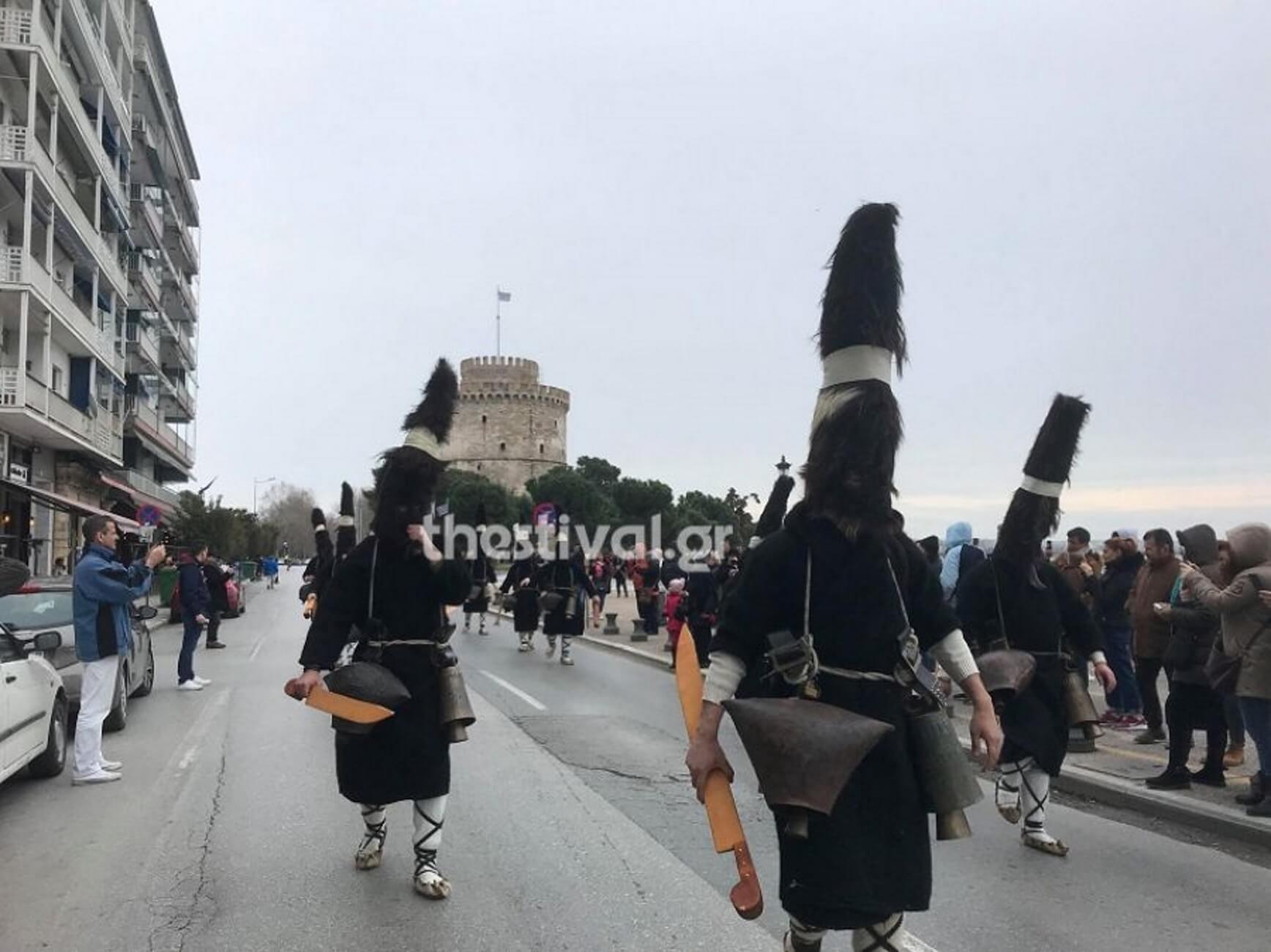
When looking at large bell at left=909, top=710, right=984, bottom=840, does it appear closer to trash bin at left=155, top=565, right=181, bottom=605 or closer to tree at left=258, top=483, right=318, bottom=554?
trash bin at left=155, top=565, right=181, bottom=605

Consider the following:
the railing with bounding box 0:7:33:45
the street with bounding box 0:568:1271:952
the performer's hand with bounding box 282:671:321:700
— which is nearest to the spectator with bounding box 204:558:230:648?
the street with bounding box 0:568:1271:952

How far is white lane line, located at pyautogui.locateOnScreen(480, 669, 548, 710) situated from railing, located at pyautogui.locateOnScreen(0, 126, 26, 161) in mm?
19950

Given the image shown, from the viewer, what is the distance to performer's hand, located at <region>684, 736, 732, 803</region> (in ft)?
10.3

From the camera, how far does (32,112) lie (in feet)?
84.5

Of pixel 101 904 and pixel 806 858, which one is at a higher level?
pixel 806 858

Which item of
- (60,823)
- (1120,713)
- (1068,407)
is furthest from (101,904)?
(1120,713)

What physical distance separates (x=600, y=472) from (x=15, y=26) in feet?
223

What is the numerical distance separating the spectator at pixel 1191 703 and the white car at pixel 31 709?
757cm

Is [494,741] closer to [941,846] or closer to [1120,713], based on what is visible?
[941,846]

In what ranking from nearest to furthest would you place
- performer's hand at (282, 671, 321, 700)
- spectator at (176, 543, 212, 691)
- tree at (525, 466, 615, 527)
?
performer's hand at (282, 671, 321, 700) → spectator at (176, 543, 212, 691) → tree at (525, 466, 615, 527)

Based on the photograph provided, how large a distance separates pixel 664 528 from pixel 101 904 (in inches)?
2659

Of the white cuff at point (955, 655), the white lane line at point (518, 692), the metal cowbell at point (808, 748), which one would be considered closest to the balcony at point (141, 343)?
the white lane line at point (518, 692)

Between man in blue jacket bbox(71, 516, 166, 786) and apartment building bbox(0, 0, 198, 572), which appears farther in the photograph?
apartment building bbox(0, 0, 198, 572)

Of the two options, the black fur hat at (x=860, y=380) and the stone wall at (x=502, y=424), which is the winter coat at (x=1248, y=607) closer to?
the black fur hat at (x=860, y=380)
